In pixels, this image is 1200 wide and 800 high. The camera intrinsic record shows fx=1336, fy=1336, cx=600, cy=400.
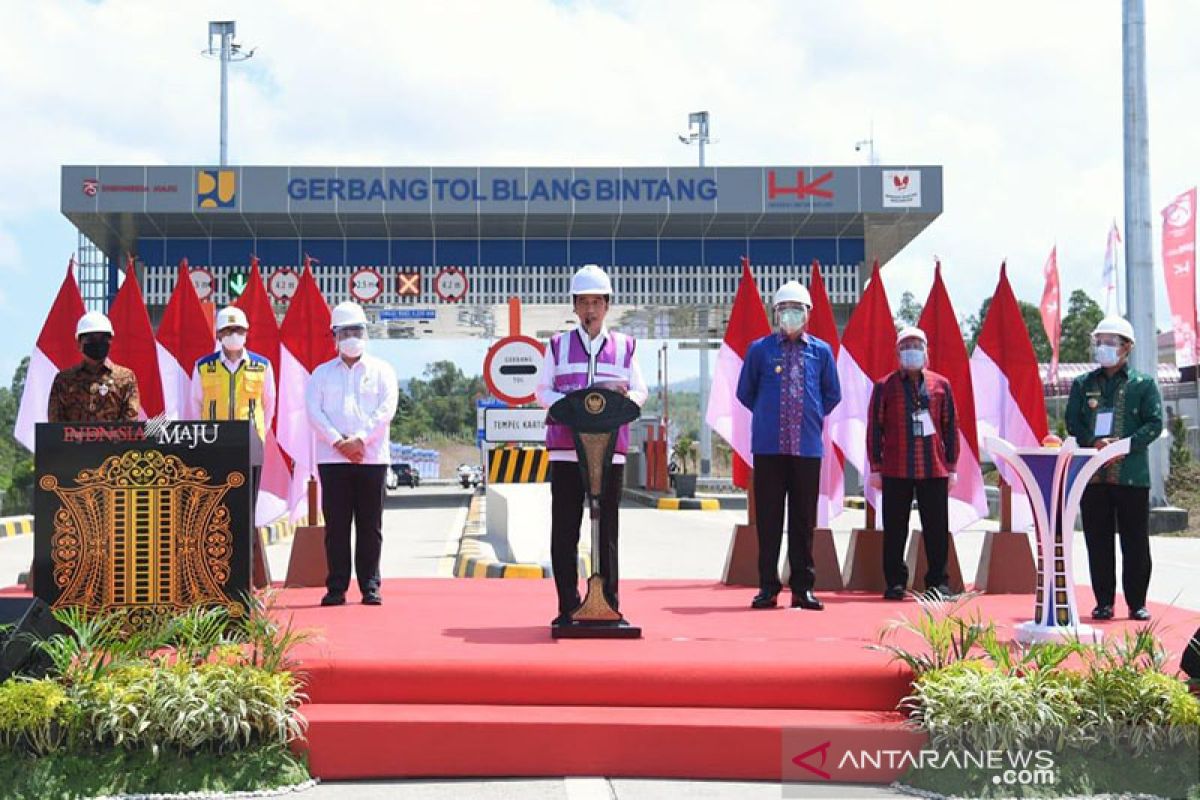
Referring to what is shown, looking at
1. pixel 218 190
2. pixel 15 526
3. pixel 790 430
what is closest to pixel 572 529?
pixel 790 430

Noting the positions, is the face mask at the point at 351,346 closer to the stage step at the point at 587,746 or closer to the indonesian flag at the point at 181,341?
the indonesian flag at the point at 181,341

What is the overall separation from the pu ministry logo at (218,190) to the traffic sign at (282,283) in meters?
2.05

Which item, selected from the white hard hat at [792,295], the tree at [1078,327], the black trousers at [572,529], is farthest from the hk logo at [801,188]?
the tree at [1078,327]

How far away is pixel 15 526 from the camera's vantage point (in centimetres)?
2078

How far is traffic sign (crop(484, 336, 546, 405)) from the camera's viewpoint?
1245 centimetres

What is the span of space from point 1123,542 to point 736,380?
2.69 m

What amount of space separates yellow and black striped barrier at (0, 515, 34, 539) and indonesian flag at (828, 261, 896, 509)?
15153mm

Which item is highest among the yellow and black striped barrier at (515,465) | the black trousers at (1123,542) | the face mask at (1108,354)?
the face mask at (1108,354)

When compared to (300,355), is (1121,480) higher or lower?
lower

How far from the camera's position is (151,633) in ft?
18.6

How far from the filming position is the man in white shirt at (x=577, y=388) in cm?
634

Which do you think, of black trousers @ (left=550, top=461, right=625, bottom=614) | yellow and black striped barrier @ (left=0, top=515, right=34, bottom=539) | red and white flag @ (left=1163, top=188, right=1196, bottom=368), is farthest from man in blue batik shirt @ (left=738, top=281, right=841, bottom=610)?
yellow and black striped barrier @ (left=0, top=515, right=34, bottom=539)

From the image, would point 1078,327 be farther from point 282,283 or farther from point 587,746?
point 587,746

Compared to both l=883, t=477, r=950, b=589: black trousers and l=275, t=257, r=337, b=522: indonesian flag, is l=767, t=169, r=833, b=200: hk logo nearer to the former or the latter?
l=275, t=257, r=337, b=522: indonesian flag
